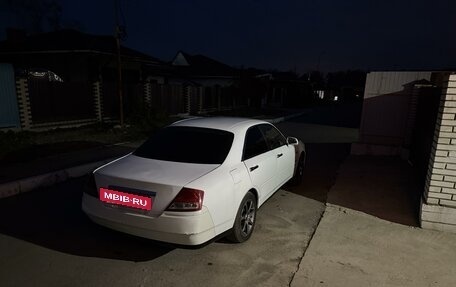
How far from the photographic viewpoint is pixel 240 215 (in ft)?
11.4

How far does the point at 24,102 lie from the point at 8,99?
1.56ft

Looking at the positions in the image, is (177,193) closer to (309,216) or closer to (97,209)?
(97,209)

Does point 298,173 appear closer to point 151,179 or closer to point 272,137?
point 272,137

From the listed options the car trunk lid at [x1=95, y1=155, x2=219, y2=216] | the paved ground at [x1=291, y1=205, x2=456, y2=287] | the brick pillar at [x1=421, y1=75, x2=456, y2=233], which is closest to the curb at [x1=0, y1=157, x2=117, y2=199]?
the car trunk lid at [x1=95, y1=155, x2=219, y2=216]

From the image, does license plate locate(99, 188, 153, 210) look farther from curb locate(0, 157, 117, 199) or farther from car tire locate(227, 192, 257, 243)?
curb locate(0, 157, 117, 199)

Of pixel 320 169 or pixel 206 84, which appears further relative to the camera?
pixel 206 84

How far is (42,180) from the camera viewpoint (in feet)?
18.1

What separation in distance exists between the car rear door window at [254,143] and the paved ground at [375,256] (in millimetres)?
1298

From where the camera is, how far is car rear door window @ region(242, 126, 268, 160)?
154 inches

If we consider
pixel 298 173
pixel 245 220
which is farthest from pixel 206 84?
pixel 245 220

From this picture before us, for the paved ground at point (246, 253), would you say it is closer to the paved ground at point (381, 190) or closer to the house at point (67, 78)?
the paved ground at point (381, 190)

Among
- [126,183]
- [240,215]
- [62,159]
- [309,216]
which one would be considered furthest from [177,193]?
[62,159]

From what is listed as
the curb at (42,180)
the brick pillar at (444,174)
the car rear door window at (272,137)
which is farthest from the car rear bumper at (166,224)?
the brick pillar at (444,174)

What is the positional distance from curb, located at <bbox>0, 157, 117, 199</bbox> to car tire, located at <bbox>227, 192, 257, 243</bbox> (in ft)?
Answer: 12.6
